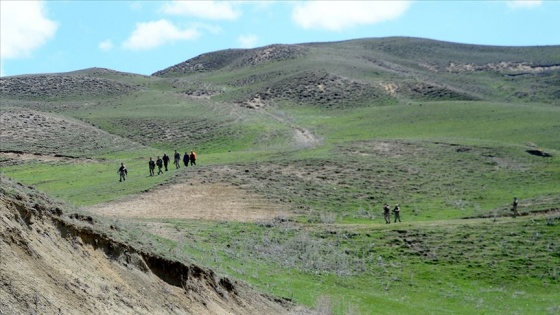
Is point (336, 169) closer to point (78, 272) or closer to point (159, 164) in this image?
point (159, 164)

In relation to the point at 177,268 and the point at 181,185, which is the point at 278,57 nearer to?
the point at 181,185

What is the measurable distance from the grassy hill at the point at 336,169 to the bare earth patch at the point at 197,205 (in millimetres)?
845

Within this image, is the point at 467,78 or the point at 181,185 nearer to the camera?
the point at 181,185

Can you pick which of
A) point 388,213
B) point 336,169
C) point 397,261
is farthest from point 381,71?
point 397,261

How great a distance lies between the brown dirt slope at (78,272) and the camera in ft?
46.8

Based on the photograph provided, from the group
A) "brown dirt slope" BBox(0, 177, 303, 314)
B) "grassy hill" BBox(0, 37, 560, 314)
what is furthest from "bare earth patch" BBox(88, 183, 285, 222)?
"brown dirt slope" BBox(0, 177, 303, 314)

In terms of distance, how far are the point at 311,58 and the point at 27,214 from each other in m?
120

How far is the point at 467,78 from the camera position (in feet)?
460

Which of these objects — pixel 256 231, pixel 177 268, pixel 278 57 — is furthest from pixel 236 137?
pixel 278 57

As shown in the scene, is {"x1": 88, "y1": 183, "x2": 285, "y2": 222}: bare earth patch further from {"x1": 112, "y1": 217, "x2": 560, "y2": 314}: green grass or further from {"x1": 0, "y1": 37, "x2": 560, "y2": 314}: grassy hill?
{"x1": 112, "y1": 217, "x2": 560, "y2": 314}: green grass

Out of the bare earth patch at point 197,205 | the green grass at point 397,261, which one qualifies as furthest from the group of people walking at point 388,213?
the bare earth patch at point 197,205

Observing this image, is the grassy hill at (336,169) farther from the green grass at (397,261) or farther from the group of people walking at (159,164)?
the group of people walking at (159,164)

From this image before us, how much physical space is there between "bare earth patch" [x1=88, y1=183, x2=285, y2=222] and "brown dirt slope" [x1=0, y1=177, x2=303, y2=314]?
17.6 m

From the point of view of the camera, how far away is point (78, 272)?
16047mm
